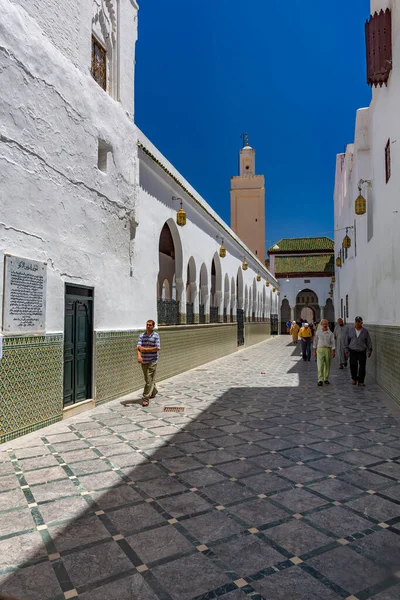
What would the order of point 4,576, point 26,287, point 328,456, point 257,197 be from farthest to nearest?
point 257,197 < point 26,287 < point 328,456 < point 4,576

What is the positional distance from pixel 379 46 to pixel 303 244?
29910mm

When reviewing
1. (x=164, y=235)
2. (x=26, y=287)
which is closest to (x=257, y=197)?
(x=164, y=235)

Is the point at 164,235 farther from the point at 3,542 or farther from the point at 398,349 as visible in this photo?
the point at 3,542

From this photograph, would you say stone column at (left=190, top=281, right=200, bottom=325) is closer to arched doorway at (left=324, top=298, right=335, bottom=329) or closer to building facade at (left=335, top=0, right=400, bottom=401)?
building facade at (left=335, top=0, right=400, bottom=401)

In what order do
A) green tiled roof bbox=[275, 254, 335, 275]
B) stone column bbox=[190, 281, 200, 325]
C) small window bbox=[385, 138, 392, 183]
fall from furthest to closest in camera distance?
1. green tiled roof bbox=[275, 254, 335, 275]
2. stone column bbox=[190, 281, 200, 325]
3. small window bbox=[385, 138, 392, 183]

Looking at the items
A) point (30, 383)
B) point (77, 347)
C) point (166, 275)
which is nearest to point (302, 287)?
point (166, 275)

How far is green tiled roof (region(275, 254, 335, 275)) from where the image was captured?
32781 mm

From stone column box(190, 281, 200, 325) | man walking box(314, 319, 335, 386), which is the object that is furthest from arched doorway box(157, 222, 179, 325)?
man walking box(314, 319, 335, 386)

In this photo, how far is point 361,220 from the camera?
1002 centimetres

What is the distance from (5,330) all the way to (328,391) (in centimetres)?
526

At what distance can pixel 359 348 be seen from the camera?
24.8ft

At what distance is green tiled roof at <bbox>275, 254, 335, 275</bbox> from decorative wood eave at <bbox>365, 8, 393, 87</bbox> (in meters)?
26.6

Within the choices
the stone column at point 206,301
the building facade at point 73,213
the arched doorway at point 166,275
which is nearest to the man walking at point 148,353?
the building facade at point 73,213

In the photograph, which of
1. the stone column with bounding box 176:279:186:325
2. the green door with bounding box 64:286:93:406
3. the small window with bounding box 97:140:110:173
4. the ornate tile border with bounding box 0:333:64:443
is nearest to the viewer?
the ornate tile border with bounding box 0:333:64:443
